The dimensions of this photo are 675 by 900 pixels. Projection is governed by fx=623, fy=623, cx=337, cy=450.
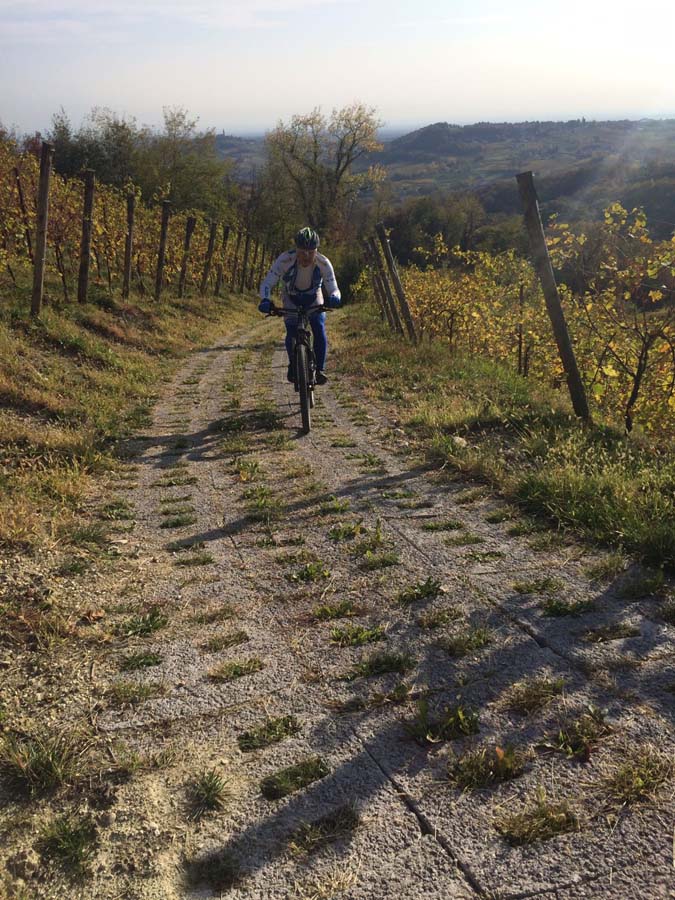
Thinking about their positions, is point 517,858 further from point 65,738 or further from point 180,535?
point 180,535

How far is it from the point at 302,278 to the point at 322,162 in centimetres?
5529

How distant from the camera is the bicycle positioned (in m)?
7.27

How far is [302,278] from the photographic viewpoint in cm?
747

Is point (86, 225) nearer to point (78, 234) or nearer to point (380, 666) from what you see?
point (78, 234)

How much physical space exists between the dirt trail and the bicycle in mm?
2303

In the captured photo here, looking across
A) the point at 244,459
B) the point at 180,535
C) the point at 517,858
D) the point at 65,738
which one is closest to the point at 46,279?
the point at 244,459

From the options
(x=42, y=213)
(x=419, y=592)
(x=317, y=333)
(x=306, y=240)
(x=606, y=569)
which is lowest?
(x=419, y=592)

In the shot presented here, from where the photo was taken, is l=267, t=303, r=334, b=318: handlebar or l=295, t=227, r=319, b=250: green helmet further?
l=267, t=303, r=334, b=318: handlebar

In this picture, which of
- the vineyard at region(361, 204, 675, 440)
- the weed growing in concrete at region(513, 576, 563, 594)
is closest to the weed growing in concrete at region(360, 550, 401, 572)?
the weed growing in concrete at region(513, 576, 563, 594)

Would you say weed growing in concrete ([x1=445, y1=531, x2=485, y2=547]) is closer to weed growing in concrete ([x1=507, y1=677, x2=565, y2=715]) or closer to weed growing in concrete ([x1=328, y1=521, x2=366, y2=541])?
weed growing in concrete ([x1=328, y1=521, x2=366, y2=541])

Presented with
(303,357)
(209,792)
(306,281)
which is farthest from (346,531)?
(306,281)

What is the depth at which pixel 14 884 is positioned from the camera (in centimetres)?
174

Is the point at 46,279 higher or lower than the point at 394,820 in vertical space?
higher

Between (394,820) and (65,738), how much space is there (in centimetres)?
125
